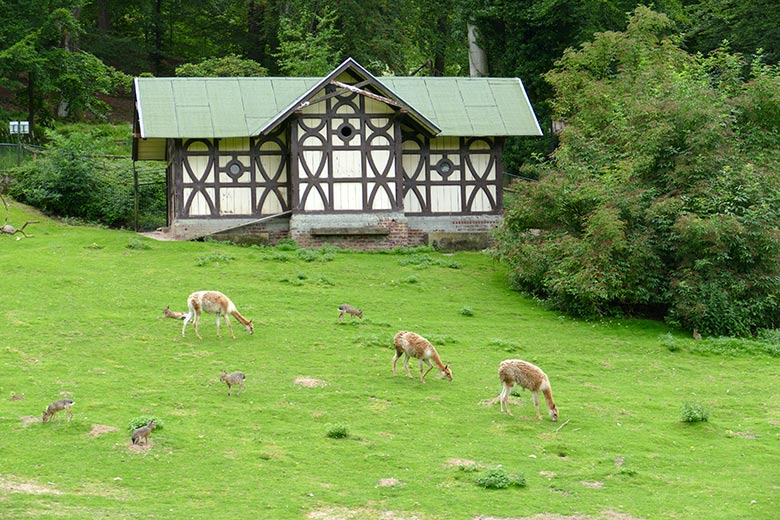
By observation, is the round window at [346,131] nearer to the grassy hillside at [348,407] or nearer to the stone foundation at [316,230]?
the stone foundation at [316,230]

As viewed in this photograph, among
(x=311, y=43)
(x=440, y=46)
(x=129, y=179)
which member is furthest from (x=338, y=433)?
(x=440, y=46)

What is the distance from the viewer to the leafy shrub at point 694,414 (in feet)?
66.9

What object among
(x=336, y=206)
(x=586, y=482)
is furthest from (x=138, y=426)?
(x=336, y=206)

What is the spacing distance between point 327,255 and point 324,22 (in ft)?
67.5

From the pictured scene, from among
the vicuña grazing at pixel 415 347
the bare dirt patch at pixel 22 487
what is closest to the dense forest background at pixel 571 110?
the vicuña grazing at pixel 415 347

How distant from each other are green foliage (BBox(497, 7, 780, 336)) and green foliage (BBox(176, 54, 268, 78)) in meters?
22.5

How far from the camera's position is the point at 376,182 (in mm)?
37844

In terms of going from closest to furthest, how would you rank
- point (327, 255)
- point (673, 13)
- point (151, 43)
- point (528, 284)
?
point (528, 284) → point (327, 255) → point (673, 13) → point (151, 43)

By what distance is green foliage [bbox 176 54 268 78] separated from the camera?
53312 mm

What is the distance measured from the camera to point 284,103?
3928cm

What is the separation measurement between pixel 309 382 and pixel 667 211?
1274 cm

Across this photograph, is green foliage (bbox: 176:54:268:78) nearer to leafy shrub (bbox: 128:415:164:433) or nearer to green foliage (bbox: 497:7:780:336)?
green foliage (bbox: 497:7:780:336)

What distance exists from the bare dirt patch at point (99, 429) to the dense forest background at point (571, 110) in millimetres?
14927

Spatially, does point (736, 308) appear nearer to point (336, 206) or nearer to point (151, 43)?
point (336, 206)
